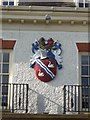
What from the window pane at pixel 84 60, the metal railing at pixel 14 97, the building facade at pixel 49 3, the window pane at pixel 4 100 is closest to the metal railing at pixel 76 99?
the window pane at pixel 84 60

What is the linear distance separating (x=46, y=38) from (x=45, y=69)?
109 centimetres

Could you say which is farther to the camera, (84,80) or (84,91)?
(84,80)

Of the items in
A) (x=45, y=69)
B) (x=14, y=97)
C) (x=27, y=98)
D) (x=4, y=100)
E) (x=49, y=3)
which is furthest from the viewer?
(x=49, y=3)

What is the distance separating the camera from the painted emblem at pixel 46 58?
1274 cm

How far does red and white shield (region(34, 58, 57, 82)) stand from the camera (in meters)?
12.7

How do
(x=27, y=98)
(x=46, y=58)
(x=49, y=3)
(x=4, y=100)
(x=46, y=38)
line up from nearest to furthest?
(x=27, y=98) → (x=4, y=100) → (x=46, y=58) → (x=46, y=38) → (x=49, y=3)

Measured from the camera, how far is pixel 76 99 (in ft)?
41.3

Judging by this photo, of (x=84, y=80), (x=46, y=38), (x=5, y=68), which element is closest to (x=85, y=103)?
(x=84, y=80)

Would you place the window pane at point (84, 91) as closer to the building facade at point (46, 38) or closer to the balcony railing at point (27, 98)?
the balcony railing at point (27, 98)

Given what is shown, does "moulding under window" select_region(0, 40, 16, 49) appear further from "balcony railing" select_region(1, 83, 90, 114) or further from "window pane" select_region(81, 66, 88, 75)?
"window pane" select_region(81, 66, 88, 75)

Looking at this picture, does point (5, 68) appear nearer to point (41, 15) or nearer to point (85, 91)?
point (41, 15)

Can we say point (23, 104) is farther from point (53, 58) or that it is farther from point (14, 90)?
point (53, 58)

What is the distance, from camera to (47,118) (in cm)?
1151

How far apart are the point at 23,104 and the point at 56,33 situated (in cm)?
266
